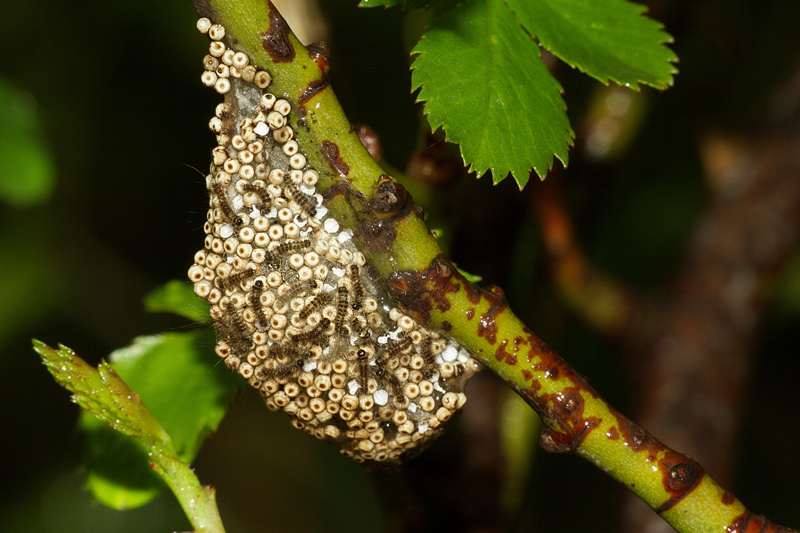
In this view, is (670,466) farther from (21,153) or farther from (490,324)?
(21,153)

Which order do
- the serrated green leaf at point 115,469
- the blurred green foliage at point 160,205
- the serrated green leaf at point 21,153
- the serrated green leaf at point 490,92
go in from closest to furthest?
the serrated green leaf at point 490,92
the serrated green leaf at point 115,469
the serrated green leaf at point 21,153
the blurred green foliage at point 160,205

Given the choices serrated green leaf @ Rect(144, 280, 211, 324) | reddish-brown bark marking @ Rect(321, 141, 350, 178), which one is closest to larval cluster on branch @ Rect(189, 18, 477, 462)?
reddish-brown bark marking @ Rect(321, 141, 350, 178)

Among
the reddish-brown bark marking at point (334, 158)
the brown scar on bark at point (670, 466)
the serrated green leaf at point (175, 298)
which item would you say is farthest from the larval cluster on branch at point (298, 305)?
the serrated green leaf at point (175, 298)

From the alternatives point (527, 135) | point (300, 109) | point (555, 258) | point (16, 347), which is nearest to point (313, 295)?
point (300, 109)

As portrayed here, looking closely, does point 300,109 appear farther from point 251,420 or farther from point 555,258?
point 251,420

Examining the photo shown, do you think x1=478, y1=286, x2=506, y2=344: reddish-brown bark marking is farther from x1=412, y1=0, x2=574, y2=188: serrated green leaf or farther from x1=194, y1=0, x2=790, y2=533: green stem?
x1=412, y1=0, x2=574, y2=188: serrated green leaf

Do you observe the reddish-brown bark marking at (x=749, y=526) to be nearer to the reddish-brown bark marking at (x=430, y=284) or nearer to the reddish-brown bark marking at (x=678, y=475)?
the reddish-brown bark marking at (x=678, y=475)
